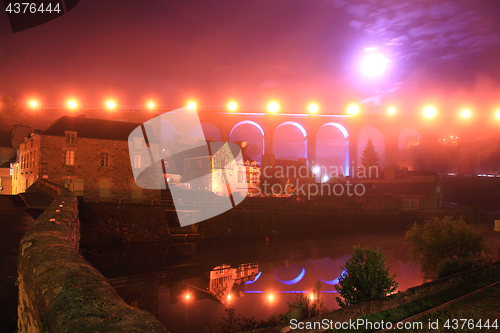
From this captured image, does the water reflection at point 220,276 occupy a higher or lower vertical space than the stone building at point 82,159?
lower

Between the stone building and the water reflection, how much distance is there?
864cm

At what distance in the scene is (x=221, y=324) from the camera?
875 centimetres

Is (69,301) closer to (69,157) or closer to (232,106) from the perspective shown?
(69,157)

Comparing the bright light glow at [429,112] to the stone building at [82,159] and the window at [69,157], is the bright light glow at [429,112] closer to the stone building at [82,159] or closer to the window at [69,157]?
the stone building at [82,159]

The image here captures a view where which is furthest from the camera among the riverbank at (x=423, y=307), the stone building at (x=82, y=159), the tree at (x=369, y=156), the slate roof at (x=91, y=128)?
the tree at (x=369, y=156)

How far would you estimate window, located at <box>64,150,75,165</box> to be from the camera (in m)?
22.3

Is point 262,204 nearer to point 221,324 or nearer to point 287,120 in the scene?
point 221,324

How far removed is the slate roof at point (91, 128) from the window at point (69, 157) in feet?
5.26

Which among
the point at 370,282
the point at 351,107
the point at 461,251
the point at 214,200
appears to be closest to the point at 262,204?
the point at 214,200

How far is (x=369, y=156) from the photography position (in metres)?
59.4

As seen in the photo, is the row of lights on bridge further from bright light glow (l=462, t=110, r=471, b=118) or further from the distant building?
the distant building

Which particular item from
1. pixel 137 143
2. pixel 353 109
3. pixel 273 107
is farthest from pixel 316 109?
pixel 137 143

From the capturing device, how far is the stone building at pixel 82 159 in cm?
2178

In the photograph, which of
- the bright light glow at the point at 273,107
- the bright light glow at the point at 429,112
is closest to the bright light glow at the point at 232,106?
the bright light glow at the point at 273,107
